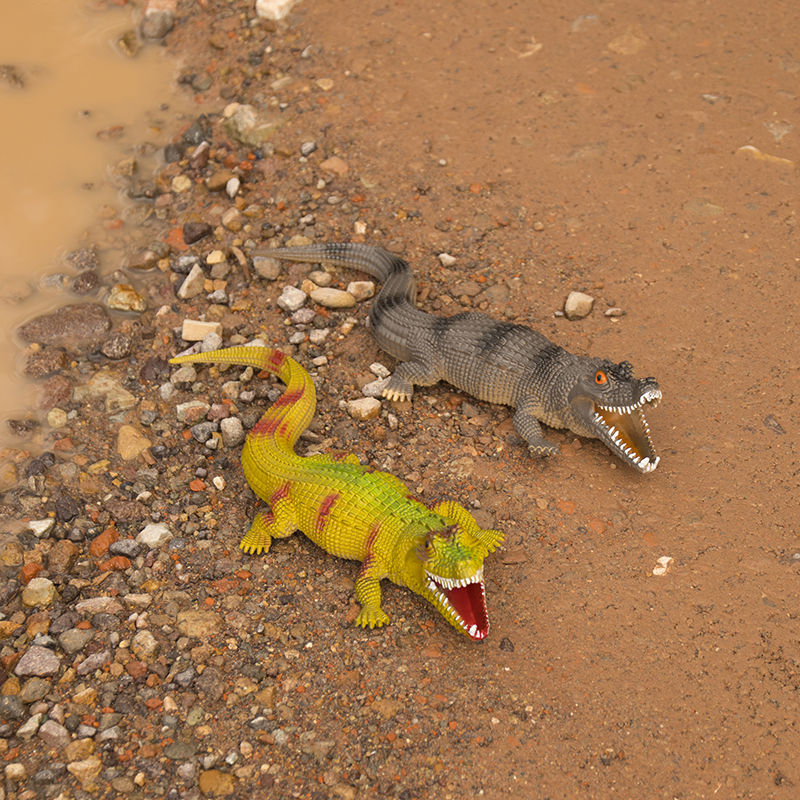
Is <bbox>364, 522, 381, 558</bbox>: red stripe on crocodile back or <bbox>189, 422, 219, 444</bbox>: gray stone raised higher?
<bbox>189, 422, 219, 444</bbox>: gray stone

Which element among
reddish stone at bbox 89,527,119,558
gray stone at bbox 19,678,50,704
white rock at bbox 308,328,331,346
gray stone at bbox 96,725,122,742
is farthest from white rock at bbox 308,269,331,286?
gray stone at bbox 96,725,122,742

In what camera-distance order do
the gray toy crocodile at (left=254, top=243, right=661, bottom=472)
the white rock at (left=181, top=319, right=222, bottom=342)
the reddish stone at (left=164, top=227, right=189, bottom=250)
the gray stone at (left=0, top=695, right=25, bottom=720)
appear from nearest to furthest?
the gray stone at (left=0, top=695, right=25, bottom=720) → the gray toy crocodile at (left=254, top=243, right=661, bottom=472) → the white rock at (left=181, top=319, right=222, bottom=342) → the reddish stone at (left=164, top=227, right=189, bottom=250)

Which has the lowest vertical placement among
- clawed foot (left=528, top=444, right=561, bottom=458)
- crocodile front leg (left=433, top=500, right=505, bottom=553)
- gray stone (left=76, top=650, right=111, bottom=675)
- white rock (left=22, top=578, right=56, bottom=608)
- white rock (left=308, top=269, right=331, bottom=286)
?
clawed foot (left=528, top=444, right=561, bottom=458)

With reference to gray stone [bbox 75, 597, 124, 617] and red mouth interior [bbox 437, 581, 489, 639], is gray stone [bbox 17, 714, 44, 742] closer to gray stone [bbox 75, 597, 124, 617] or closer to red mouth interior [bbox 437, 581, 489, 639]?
gray stone [bbox 75, 597, 124, 617]

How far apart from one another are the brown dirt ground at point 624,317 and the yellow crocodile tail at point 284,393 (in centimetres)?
69

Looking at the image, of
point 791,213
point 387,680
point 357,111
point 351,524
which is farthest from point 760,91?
point 387,680

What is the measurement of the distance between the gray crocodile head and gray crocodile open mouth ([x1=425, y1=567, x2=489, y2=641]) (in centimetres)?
150

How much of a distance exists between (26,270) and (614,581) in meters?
5.82

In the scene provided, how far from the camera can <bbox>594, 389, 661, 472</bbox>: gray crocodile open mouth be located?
4965mm

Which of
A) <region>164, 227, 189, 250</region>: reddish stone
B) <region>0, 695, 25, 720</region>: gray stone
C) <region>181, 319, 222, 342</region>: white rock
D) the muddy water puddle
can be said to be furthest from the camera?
<region>164, 227, 189, 250</region>: reddish stone

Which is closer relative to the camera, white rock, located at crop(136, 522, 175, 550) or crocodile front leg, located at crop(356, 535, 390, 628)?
crocodile front leg, located at crop(356, 535, 390, 628)

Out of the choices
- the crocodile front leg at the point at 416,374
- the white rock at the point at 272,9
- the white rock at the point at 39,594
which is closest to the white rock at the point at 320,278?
the crocodile front leg at the point at 416,374

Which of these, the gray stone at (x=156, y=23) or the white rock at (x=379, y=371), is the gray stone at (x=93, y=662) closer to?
the white rock at (x=379, y=371)

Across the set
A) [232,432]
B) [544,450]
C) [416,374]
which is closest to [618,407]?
[544,450]
